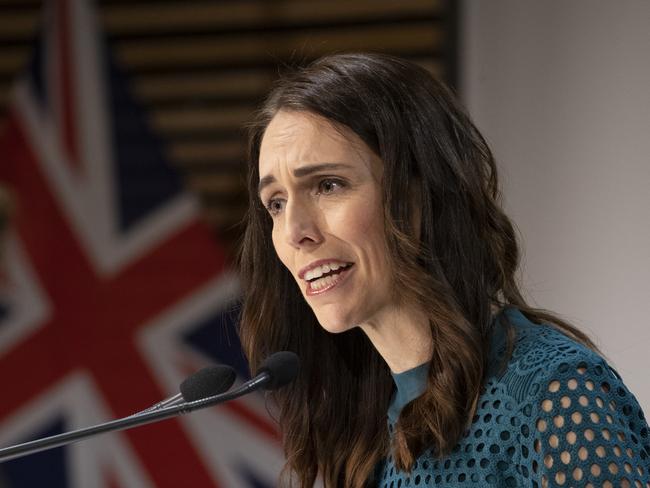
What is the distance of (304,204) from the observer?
1715 mm

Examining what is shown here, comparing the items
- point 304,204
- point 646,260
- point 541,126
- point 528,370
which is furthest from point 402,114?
point 541,126

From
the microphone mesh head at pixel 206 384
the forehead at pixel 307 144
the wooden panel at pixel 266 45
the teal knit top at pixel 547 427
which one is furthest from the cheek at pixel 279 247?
the wooden panel at pixel 266 45

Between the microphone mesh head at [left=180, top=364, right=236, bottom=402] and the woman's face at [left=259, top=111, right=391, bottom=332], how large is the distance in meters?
0.22

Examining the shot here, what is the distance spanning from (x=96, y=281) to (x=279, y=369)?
265 cm

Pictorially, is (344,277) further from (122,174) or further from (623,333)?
(122,174)

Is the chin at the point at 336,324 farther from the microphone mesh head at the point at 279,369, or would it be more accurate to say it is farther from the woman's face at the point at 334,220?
the microphone mesh head at the point at 279,369

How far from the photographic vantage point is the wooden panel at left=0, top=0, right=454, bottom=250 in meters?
4.12

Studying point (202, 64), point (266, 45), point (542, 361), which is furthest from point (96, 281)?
point (542, 361)

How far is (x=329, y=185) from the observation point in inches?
67.1

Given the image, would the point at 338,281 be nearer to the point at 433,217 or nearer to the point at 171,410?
the point at 433,217

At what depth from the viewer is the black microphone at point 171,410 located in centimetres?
147

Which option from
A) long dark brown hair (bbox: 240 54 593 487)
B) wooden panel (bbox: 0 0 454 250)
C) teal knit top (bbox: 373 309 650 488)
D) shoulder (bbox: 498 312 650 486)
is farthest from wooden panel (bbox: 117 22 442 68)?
shoulder (bbox: 498 312 650 486)

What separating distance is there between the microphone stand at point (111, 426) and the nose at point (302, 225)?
27cm

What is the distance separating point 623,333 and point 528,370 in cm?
94
